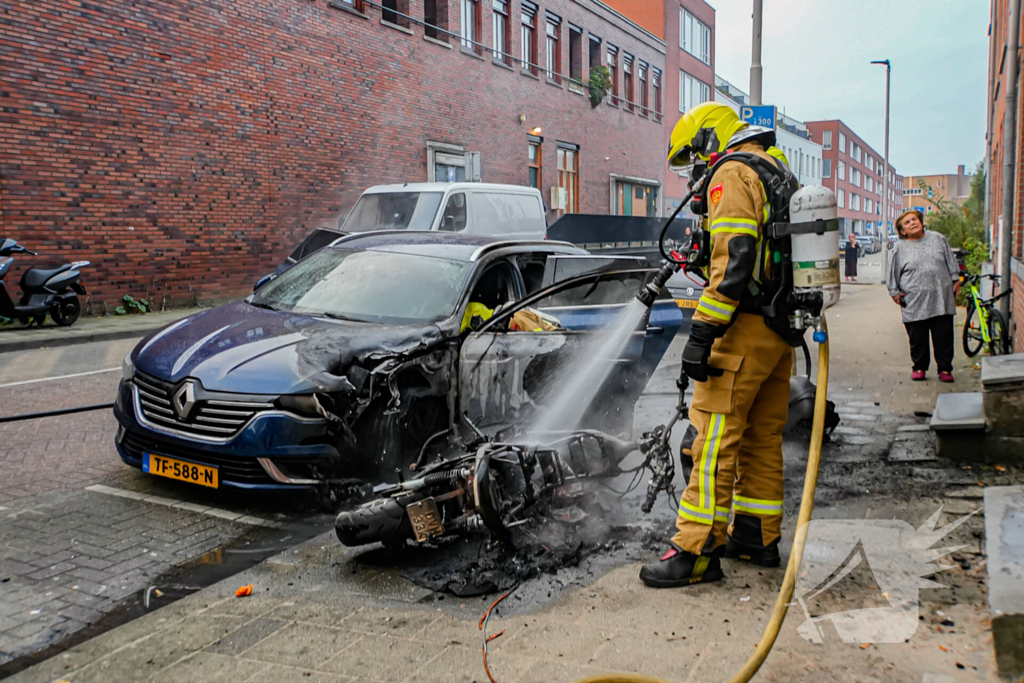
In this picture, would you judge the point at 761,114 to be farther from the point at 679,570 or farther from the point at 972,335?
the point at 679,570

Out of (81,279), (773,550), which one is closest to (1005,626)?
(773,550)

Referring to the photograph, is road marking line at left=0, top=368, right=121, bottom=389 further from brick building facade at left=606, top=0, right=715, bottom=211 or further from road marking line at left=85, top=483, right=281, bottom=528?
brick building facade at left=606, top=0, right=715, bottom=211

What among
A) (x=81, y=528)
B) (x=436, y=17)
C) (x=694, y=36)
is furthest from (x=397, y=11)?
(x=694, y=36)

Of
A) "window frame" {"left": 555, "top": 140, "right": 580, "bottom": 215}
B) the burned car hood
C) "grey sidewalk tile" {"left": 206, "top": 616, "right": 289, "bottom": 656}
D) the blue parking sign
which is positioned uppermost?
"window frame" {"left": 555, "top": 140, "right": 580, "bottom": 215}

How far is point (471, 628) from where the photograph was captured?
337 cm

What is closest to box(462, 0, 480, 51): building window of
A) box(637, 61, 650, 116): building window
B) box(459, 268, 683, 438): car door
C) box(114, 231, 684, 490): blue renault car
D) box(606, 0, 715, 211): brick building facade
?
box(637, 61, 650, 116): building window

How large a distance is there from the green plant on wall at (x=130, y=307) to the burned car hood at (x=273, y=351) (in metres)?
10.1

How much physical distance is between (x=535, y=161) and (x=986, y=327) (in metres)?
20.4

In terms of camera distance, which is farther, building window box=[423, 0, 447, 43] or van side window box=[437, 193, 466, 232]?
building window box=[423, 0, 447, 43]

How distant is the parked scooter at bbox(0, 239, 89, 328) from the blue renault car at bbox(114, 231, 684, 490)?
26.1 feet

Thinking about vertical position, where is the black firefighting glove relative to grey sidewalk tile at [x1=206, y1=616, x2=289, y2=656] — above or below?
above

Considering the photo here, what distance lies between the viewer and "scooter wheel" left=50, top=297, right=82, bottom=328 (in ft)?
41.0

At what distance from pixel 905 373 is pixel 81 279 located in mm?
12585

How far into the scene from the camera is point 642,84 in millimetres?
38031
